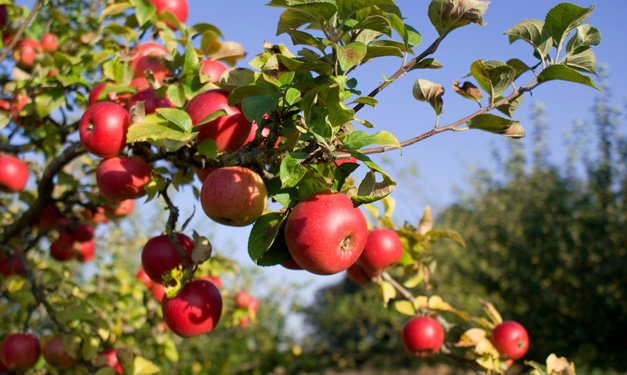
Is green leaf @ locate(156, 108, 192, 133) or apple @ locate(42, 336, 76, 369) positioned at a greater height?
green leaf @ locate(156, 108, 192, 133)

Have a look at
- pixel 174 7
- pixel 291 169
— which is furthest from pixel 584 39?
pixel 174 7

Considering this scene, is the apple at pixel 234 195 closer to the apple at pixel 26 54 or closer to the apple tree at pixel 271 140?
the apple tree at pixel 271 140

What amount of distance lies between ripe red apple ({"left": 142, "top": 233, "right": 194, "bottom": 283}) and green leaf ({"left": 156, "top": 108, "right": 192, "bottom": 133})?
311 millimetres

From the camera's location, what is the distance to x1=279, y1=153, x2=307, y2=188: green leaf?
39.9 inches

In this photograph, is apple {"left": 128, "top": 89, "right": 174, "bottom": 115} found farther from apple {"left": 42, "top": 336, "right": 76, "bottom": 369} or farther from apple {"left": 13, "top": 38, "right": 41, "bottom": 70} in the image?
apple {"left": 13, "top": 38, "right": 41, "bottom": 70}

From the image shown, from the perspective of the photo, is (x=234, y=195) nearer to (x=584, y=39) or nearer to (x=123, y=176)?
(x=123, y=176)

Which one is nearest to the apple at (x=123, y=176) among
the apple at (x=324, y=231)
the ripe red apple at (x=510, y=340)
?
the apple at (x=324, y=231)

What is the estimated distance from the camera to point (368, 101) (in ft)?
3.48

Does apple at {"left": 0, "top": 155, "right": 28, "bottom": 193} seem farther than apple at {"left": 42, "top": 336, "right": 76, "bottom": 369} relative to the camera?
Yes

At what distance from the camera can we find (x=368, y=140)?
1015 mm

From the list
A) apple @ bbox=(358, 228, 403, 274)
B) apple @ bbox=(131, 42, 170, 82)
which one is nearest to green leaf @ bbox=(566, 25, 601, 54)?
apple @ bbox=(358, 228, 403, 274)

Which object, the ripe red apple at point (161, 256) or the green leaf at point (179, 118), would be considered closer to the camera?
the green leaf at point (179, 118)

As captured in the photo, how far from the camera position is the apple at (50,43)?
2.50 meters

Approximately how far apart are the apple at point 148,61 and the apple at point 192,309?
691 mm
